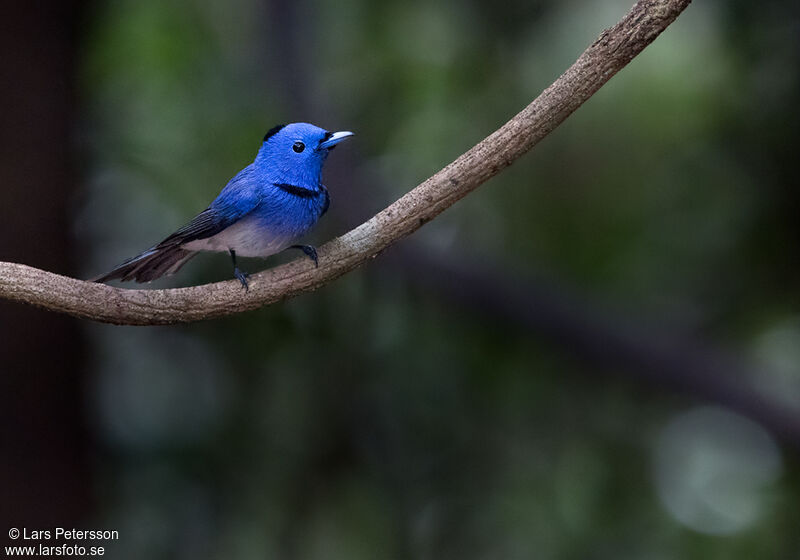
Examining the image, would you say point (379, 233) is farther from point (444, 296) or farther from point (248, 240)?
point (444, 296)

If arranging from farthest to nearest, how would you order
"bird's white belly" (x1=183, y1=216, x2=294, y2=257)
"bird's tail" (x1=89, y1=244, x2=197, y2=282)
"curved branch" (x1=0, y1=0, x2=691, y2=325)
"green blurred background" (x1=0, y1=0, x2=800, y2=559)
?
1. "green blurred background" (x1=0, y1=0, x2=800, y2=559)
2. "bird's white belly" (x1=183, y1=216, x2=294, y2=257)
3. "bird's tail" (x1=89, y1=244, x2=197, y2=282)
4. "curved branch" (x1=0, y1=0, x2=691, y2=325)

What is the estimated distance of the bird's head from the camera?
244 cm

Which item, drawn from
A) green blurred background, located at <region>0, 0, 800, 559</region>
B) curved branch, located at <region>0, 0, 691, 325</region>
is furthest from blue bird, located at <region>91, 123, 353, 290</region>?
green blurred background, located at <region>0, 0, 800, 559</region>

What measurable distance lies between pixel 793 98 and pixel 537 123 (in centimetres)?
357

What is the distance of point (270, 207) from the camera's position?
8.09 ft

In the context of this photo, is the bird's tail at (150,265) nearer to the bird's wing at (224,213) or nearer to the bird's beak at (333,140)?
Result: the bird's wing at (224,213)

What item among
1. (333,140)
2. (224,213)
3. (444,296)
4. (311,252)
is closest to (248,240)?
(224,213)

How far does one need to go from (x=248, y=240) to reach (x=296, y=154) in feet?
0.86

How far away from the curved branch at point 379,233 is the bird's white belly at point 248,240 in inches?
4.6

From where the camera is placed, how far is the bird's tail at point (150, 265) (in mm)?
2352

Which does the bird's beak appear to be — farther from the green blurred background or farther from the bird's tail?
the green blurred background

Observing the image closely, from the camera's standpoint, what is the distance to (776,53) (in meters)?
5.15

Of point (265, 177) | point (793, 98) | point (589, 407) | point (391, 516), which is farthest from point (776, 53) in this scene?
point (265, 177)

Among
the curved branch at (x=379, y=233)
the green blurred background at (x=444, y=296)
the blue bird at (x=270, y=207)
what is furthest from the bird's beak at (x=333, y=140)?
the green blurred background at (x=444, y=296)
